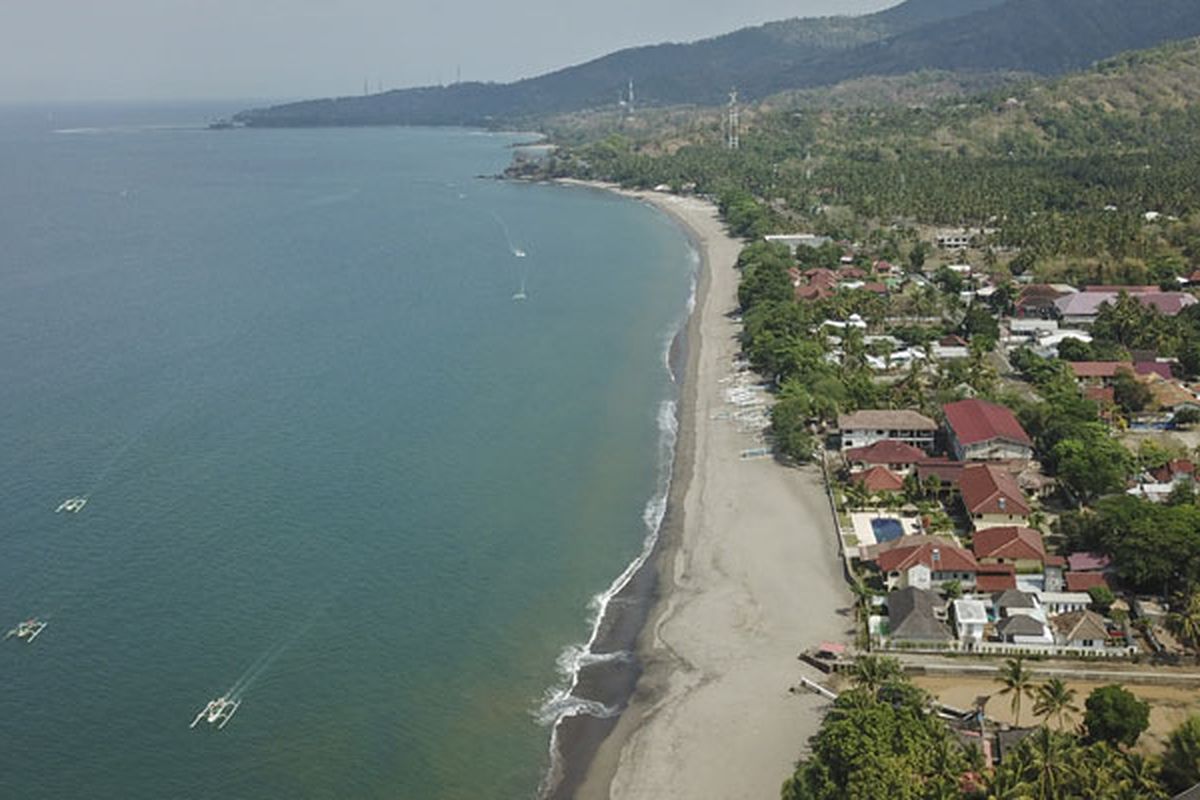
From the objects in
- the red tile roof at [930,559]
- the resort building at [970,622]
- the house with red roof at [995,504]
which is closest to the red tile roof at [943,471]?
the house with red roof at [995,504]

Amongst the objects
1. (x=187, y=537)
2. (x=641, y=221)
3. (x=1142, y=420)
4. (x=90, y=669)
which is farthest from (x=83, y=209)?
(x=1142, y=420)

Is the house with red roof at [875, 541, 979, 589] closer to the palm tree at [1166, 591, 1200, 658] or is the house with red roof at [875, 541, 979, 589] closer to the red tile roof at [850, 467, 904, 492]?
the palm tree at [1166, 591, 1200, 658]

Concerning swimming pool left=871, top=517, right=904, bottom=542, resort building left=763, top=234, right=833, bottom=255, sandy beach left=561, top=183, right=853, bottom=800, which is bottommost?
sandy beach left=561, top=183, right=853, bottom=800

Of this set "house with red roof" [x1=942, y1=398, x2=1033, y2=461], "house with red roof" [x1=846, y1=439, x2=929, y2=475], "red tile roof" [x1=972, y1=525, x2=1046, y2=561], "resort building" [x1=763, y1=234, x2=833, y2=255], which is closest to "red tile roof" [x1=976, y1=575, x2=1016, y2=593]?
"red tile roof" [x1=972, y1=525, x2=1046, y2=561]

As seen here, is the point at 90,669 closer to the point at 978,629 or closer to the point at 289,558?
the point at 289,558

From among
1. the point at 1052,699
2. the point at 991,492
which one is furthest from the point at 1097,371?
the point at 1052,699

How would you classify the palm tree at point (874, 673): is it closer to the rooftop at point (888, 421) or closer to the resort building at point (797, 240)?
the rooftop at point (888, 421)
